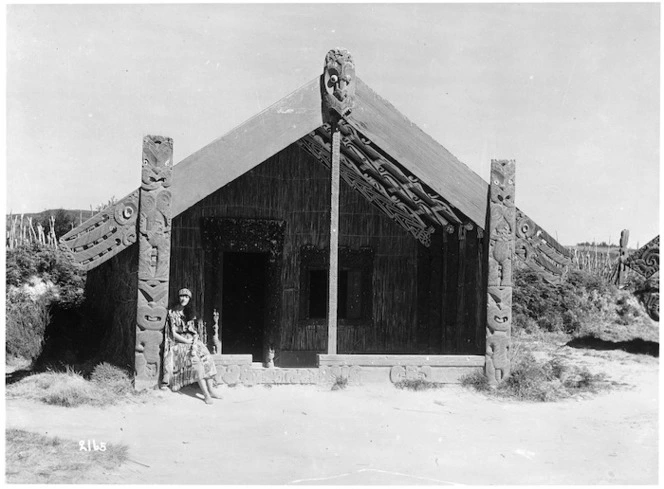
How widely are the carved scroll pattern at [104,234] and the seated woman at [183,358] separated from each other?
101 centimetres

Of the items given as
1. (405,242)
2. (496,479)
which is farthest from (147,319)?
(405,242)

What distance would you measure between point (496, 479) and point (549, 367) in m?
4.85

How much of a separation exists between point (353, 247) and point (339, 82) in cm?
397

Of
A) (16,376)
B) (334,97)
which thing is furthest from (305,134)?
(16,376)

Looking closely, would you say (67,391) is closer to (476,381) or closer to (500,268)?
(476,381)

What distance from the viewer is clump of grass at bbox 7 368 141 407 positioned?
876 centimetres

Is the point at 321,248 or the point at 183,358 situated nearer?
the point at 183,358

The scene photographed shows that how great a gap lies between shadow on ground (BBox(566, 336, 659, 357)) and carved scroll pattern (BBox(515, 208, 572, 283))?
5.39 m

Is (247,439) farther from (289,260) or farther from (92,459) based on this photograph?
(289,260)

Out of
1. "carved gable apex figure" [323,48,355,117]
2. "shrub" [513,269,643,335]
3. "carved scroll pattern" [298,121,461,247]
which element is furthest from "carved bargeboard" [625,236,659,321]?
"carved gable apex figure" [323,48,355,117]

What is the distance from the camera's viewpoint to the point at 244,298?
47.7 ft

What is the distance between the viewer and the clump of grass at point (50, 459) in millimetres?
6227

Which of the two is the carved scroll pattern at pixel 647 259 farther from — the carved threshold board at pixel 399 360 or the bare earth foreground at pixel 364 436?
the carved threshold board at pixel 399 360

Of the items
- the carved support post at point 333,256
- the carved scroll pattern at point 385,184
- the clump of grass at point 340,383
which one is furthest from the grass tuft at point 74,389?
the carved scroll pattern at point 385,184
